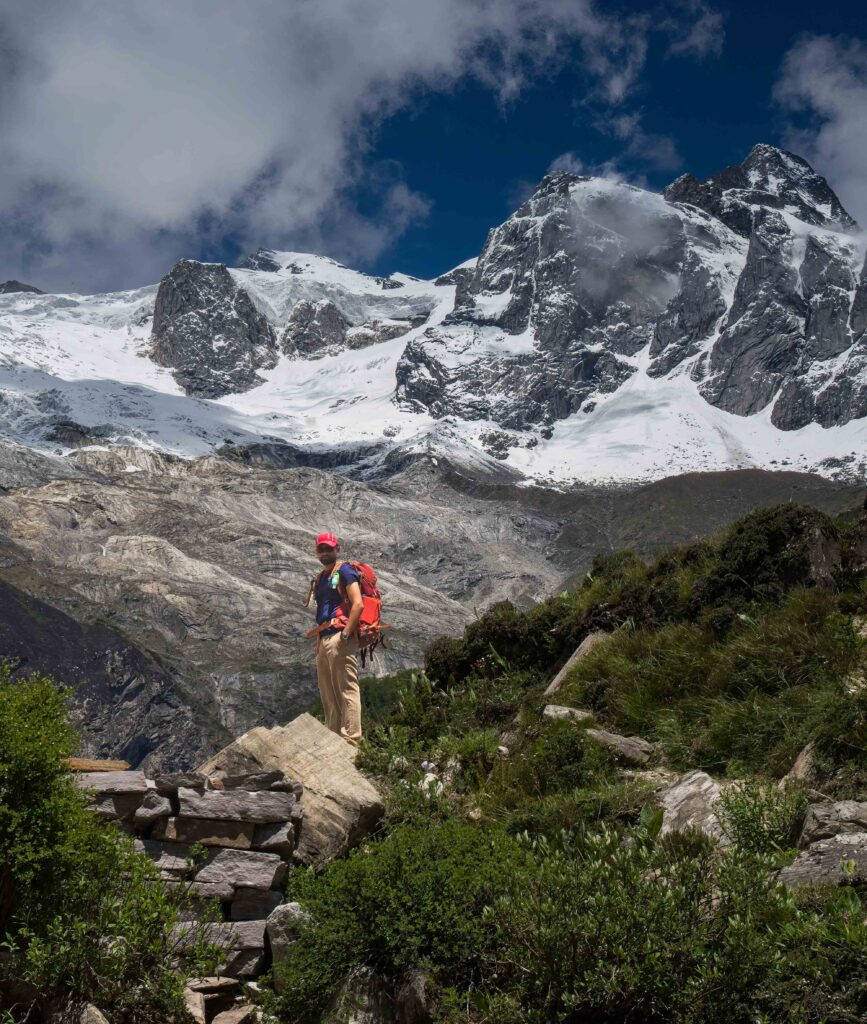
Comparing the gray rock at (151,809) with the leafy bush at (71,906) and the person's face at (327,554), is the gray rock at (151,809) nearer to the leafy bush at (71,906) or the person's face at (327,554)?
the leafy bush at (71,906)

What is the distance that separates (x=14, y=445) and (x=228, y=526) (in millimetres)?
55533

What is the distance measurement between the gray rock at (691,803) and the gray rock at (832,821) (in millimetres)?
606

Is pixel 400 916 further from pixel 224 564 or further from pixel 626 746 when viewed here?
pixel 224 564

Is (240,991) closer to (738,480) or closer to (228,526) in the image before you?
(228,526)

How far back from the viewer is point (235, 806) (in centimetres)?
625

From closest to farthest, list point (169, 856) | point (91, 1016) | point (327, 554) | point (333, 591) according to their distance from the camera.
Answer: point (91, 1016) → point (169, 856) → point (333, 591) → point (327, 554)

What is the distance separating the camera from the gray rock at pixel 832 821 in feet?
15.6

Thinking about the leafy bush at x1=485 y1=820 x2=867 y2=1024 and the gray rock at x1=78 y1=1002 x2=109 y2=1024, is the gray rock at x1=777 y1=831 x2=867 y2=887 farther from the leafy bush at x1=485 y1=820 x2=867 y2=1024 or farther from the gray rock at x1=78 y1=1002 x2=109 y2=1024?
the gray rock at x1=78 y1=1002 x2=109 y2=1024

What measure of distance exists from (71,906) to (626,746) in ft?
14.1

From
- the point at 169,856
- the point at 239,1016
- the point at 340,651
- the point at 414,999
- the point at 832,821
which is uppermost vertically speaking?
the point at 832,821

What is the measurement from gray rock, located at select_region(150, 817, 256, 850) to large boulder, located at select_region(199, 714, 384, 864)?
0.43m

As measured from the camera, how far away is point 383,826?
6969 mm

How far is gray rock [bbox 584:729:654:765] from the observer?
7289 mm

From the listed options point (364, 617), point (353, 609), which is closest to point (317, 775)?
point (353, 609)
